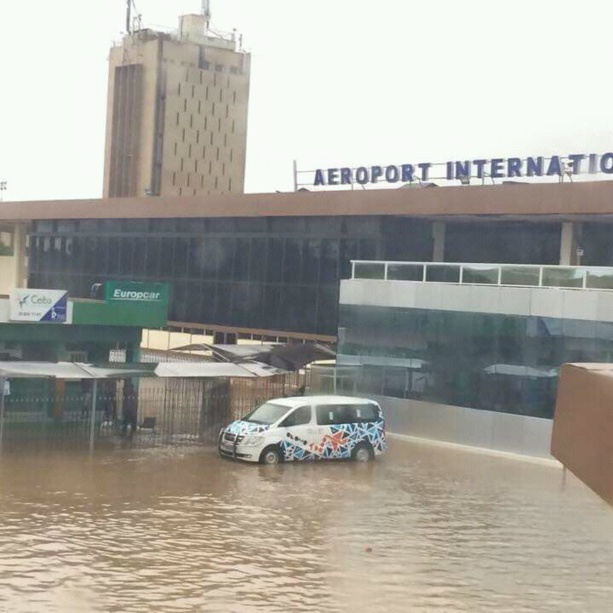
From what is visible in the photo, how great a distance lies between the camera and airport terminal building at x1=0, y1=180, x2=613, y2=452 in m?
30.5

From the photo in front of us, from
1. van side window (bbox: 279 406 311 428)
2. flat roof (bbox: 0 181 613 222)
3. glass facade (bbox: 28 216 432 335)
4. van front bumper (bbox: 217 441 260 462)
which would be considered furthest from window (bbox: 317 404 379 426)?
glass facade (bbox: 28 216 432 335)

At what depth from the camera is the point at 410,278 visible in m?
33.7

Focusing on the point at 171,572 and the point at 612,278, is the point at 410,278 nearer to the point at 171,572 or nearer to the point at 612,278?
the point at 612,278

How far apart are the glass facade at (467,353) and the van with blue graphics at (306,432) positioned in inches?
171

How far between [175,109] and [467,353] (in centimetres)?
5324

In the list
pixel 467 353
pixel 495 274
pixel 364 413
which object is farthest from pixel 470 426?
pixel 364 413

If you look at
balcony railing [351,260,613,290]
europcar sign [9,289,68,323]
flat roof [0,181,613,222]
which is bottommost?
europcar sign [9,289,68,323]

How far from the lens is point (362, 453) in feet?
92.0

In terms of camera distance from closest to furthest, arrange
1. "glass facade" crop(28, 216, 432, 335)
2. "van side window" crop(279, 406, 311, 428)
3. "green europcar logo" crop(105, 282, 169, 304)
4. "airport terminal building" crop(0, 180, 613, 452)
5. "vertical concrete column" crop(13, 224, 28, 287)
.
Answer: "van side window" crop(279, 406, 311, 428)
"airport terminal building" crop(0, 180, 613, 452)
"green europcar logo" crop(105, 282, 169, 304)
"glass facade" crop(28, 216, 432, 335)
"vertical concrete column" crop(13, 224, 28, 287)

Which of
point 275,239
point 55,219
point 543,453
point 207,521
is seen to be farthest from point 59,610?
point 55,219

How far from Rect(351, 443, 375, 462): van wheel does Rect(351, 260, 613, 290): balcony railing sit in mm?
6228

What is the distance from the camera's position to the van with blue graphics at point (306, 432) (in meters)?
26.6

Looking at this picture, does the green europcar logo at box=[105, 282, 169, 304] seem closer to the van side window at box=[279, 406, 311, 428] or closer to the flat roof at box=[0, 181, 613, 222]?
the van side window at box=[279, 406, 311, 428]

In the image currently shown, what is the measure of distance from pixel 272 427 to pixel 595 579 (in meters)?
11.1
